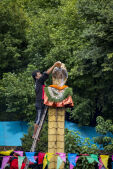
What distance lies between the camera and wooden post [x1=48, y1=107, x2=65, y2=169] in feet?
22.9

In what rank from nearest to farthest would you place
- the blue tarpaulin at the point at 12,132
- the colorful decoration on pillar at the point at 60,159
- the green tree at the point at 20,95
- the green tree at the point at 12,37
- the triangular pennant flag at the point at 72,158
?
the colorful decoration on pillar at the point at 60,159 < the triangular pennant flag at the point at 72,158 < the blue tarpaulin at the point at 12,132 < the green tree at the point at 20,95 < the green tree at the point at 12,37

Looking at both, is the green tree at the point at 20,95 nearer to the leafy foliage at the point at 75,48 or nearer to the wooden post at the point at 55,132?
the leafy foliage at the point at 75,48

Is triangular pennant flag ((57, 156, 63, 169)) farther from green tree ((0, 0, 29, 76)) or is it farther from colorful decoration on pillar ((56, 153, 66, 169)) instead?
green tree ((0, 0, 29, 76))

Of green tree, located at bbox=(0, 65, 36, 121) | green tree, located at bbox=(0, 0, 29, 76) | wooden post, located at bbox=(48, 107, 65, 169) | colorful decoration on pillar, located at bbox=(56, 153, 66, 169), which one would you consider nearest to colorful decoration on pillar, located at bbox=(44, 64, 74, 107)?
wooden post, located at bbox=(48, 107, 65, 169)

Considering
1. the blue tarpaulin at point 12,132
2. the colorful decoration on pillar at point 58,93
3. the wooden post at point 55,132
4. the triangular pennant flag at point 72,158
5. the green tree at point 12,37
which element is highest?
the green tree at point 12,37

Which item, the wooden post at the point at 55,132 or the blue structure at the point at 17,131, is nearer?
the wooden post at the point at 55,132

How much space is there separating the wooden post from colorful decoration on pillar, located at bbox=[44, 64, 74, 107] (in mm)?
189

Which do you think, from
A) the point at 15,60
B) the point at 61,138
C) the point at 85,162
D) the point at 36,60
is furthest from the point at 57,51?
the point at 61,138

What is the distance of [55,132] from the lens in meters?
7.00

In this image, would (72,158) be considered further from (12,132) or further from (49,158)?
(12,132)

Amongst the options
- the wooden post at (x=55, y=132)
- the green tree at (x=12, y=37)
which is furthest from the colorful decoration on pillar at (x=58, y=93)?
the green tree at (x=12, y=37)

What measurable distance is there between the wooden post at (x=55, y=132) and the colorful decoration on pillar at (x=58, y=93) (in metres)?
0.19

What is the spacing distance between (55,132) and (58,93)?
0.88 meters

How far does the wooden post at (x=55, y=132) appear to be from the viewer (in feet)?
22.9
